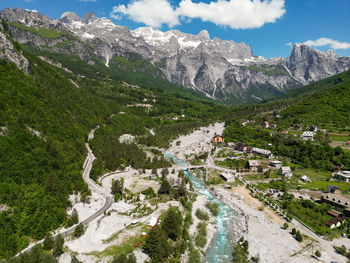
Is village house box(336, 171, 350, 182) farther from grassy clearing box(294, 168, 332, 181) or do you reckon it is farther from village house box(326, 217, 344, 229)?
village house box(326, 217, 344, 229)

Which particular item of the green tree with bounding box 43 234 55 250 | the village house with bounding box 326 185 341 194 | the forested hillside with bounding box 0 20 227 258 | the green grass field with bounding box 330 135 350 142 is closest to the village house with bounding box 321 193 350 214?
the village house with bounding box 326 185 341 194

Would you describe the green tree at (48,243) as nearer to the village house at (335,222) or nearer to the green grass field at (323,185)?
the village house at (335,222)

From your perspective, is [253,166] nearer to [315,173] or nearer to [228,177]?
[228,177]

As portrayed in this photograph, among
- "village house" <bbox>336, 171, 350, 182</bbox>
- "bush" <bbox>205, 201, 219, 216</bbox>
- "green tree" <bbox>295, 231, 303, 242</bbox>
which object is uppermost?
"village house" <bbox>336, 171, 350, 182</bbox>

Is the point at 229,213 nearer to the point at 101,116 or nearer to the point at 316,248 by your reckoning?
the point at 316,248

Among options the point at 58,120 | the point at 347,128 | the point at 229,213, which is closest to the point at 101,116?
the point at 58,120

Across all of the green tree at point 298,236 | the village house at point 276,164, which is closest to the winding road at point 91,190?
the green tree at point 298,236
